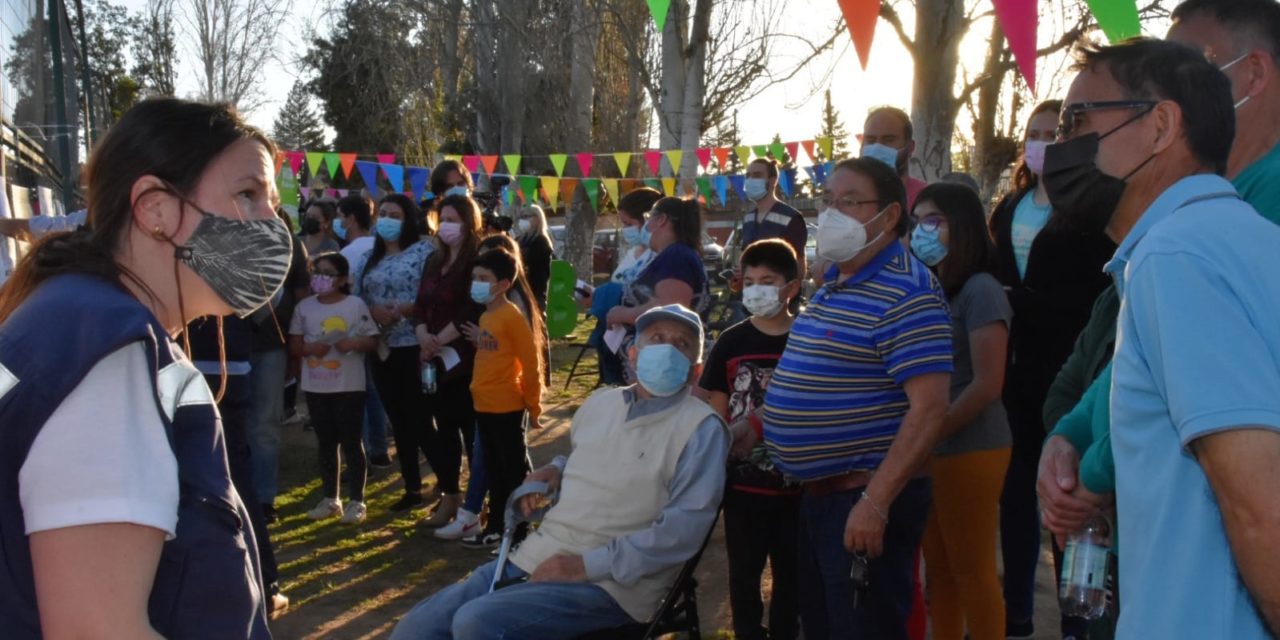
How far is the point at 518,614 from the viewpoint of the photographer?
3.50 metres

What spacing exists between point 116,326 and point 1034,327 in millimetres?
3554

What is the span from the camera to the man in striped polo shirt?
3.30 meters

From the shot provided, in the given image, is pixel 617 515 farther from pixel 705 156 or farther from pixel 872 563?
pixel 705 156

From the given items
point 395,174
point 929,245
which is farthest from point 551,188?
point 929,245

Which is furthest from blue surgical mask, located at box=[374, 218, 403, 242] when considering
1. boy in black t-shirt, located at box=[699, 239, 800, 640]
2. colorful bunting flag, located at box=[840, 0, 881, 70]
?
colorful bunting flag, located at box=[840, 0, 881, 70]

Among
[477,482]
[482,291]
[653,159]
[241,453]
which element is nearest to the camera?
[241,453]

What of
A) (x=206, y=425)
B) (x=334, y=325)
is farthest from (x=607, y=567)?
(x=334, y=325)

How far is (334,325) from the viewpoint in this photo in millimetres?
6793

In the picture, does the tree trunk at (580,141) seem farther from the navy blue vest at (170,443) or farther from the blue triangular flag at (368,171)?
the navy blue vest at (170,443)

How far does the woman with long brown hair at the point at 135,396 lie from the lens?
1.44 meters

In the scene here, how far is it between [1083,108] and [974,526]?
2.37 metres

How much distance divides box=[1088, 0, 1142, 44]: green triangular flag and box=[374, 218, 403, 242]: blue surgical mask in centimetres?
467

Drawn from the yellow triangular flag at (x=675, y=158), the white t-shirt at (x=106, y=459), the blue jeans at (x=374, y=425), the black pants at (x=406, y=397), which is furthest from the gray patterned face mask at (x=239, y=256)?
the yellow triangular flag at (x=675, y=158)

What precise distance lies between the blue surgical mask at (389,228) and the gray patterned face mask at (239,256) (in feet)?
17.3
